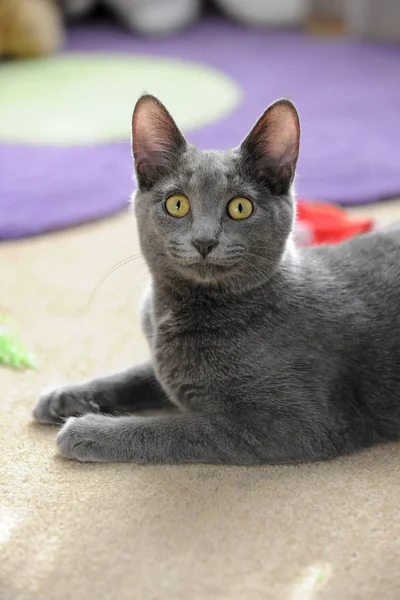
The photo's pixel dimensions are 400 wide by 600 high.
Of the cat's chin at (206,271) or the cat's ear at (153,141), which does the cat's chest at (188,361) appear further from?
the cat's ear at (153,141)

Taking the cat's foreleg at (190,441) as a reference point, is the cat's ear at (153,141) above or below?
above

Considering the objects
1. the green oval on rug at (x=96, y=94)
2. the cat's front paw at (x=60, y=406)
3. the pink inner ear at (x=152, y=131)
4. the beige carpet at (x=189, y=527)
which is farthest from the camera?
the green oval on rug at (x=96, y=94)

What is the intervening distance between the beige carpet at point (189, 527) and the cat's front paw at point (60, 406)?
0.03 meters

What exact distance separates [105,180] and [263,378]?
61.7 inches

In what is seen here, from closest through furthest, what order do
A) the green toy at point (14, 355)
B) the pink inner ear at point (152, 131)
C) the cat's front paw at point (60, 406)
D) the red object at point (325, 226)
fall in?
the pink inner ear at point (152, 131)
the cat's front paw at point (60, 406)
the green toy at point (14, 355)
the red object at point (325, 226)

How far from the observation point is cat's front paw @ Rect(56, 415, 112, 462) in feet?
4.71

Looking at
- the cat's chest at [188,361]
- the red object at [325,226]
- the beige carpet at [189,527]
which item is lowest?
the beige carpet at [189,527]

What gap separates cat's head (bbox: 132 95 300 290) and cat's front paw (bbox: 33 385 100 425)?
31 cm

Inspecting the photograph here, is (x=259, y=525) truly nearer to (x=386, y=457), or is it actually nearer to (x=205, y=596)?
(x=205, y=596)

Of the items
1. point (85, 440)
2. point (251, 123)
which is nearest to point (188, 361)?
point (85, 440)

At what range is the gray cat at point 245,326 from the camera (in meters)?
1.41

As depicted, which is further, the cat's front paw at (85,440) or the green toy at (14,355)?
the green toy at (14,355)

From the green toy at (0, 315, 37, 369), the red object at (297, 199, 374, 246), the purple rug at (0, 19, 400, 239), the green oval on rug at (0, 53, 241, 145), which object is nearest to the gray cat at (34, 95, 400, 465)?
the green toy at (0, 315, 37, 369)

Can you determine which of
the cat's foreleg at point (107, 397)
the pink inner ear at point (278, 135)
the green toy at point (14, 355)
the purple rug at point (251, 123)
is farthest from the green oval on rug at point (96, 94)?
the pink inner ear at point (278, 135)
